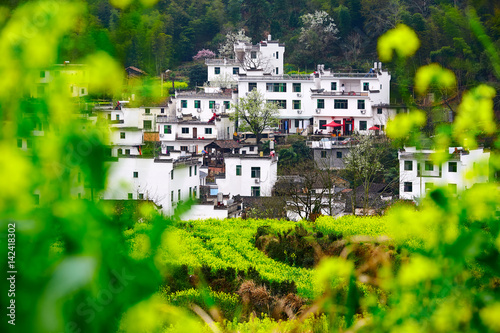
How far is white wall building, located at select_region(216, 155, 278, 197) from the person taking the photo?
67.8ft

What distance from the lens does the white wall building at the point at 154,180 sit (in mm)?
1185

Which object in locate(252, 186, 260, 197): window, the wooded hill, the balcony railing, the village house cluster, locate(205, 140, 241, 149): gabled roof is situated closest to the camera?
locate(252, 186, 260, 197): window

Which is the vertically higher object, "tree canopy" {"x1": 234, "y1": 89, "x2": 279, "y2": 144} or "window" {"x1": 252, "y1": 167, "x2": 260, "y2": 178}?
"tree canopy" {"x1": 234, "y1": 89, "x2": 279, "y2": 144}

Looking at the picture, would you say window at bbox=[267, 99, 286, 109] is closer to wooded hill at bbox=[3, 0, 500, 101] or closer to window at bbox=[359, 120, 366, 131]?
window at bbox=[359, 120, 366, 131]

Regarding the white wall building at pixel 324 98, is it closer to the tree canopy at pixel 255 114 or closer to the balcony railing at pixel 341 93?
the balcony railing at pixel 341 93

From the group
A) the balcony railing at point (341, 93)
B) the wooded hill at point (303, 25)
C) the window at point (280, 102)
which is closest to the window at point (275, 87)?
the window at point (280, 102)

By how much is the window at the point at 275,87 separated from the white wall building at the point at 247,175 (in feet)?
25.5

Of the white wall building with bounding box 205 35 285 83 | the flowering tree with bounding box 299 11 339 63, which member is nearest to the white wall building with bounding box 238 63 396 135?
the white wall building with bounding box 205 35 285 83

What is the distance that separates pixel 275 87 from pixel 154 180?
584 inches

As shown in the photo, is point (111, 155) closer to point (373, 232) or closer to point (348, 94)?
point (373, 232)

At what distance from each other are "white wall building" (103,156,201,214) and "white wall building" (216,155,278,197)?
9.32ft

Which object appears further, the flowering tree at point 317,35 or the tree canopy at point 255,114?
the flowering tree at point 317,35

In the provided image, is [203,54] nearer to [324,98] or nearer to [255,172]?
[324,98]

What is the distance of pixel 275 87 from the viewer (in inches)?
1109
